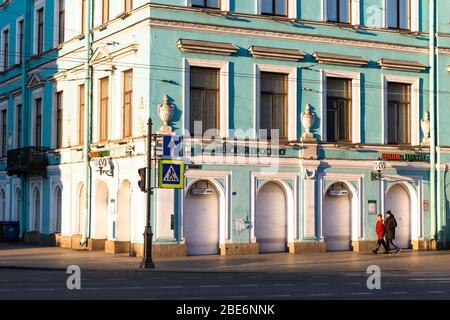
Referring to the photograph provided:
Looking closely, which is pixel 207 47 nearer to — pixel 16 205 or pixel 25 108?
pixel 25 108

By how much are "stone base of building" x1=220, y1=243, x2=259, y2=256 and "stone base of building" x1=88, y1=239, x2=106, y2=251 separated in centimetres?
627

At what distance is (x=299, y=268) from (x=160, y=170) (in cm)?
584

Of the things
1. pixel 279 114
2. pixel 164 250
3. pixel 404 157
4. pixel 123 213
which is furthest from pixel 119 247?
pixel 404 157

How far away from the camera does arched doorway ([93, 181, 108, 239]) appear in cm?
3928

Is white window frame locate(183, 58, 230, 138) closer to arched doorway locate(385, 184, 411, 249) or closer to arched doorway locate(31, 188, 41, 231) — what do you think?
arched doorway locate(385, 184, 411, 249)

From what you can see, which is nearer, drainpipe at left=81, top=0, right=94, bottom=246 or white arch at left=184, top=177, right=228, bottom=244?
white arch at left=184, top=177, right=228, bottom=244

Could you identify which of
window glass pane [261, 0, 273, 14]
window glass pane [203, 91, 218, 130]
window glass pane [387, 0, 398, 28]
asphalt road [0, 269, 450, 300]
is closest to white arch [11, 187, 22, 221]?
window glass pane [203, 91, 218, 130]

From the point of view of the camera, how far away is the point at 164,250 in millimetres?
33812

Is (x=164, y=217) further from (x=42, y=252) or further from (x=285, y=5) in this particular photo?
(x=285, y=5)

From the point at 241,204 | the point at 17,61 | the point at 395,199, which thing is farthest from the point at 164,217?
the point at 17,61

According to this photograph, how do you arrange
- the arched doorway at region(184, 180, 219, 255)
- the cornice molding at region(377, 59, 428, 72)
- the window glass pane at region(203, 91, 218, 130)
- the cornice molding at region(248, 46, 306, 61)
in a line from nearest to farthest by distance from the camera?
the arched doorway at region(184, 180, 219, 255) → the window glass pane at region(203, 91, 218, 130) → the cornice molding at region(248, 46, 306, 61) → the cornice molding at region(377, 59, 428, 72)

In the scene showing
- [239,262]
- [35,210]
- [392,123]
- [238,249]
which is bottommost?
[239,262]

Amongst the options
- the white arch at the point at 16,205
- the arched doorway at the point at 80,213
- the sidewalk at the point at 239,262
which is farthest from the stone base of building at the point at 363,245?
the white arch at the point at 16,205

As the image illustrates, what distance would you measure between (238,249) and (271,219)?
2.30 m
